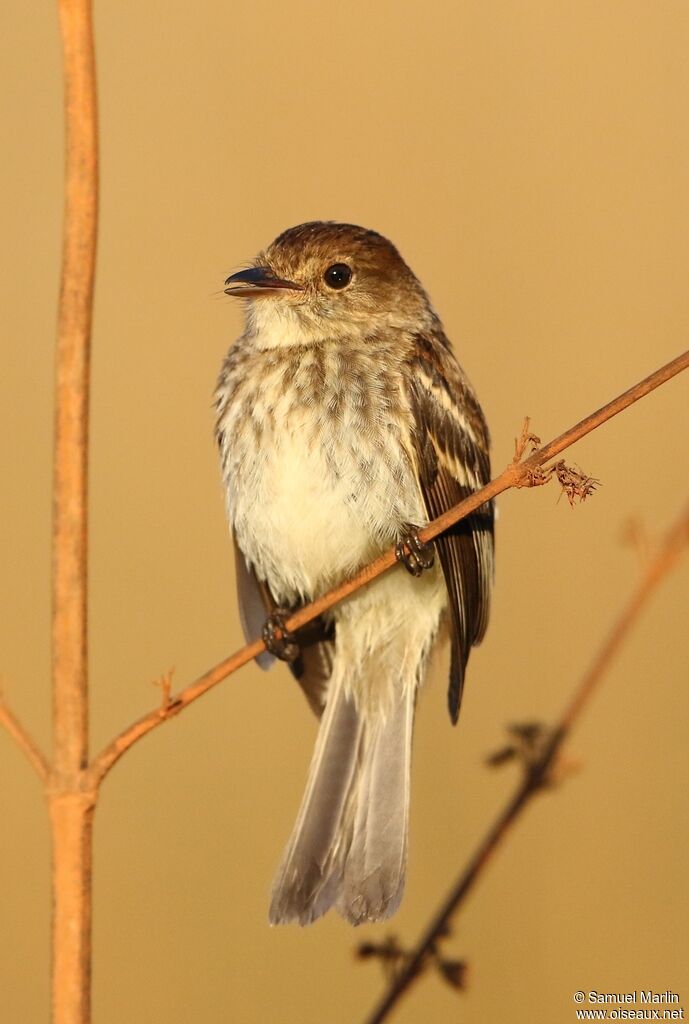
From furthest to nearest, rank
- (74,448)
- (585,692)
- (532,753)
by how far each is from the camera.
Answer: (532,753) → (585,692) → (74,448)

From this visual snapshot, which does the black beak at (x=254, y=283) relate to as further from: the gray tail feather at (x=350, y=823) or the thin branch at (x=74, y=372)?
the thin branch at (x=74, y=372)

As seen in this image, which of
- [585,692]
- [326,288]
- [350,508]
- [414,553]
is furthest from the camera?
[326,288]

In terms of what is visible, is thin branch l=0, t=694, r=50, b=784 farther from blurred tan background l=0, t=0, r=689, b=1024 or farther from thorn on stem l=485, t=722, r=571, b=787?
blurred tan background l=0, t=0, r=689, b=1024

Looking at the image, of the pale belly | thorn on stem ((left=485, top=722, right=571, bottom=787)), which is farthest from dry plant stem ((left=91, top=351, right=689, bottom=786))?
the pale belly

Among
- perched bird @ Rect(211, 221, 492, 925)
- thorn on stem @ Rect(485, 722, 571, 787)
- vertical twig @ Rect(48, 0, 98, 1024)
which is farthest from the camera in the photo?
perched bird @ Rect(211, 221, 492, 925)

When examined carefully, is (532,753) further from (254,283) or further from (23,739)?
(254,283)

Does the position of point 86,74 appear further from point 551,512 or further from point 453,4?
point 453,4

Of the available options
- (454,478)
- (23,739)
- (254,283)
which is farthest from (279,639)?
(23,739)
